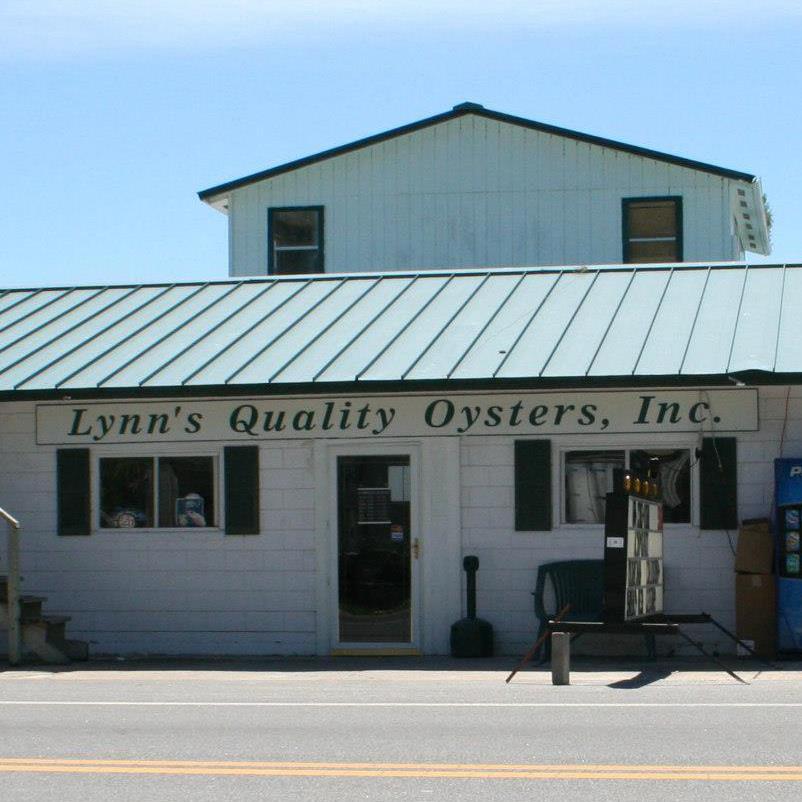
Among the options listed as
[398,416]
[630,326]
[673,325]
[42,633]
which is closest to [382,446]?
[398,416]

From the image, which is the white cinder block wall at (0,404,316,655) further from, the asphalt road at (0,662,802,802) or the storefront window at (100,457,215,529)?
the asphalt road at (0,662,802,802)

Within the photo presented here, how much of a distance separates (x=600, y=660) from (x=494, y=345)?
3739 millimetres

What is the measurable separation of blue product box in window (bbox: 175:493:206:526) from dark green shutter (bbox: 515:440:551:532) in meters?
3.70

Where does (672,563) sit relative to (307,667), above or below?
above

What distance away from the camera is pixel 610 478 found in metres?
17.1

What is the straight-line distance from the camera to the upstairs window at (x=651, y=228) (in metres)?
25.6

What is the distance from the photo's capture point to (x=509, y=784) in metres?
8.22

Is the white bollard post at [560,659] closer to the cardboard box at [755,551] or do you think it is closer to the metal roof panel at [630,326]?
the cardboard box at [755,551]

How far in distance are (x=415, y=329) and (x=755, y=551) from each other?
4.84 meters

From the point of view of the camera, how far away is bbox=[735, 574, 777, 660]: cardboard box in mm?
16125

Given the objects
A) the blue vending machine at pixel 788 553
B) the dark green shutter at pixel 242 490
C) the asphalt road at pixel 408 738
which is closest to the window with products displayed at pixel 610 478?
the blue vending machine at pixel 788 553

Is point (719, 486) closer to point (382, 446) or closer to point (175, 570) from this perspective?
point (382, 446)

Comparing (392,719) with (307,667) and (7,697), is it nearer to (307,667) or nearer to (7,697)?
(7,697)

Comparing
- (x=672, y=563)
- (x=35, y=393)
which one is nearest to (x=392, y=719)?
(x=672, y=563)
